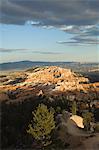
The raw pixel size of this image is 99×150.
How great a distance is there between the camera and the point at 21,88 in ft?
440

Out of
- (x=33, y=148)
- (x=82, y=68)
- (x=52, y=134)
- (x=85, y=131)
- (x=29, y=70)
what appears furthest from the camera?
(x=82, y=68)

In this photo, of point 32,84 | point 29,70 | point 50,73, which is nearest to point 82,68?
point 50,73

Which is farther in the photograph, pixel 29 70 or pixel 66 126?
pixel 29 70

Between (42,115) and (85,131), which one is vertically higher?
(42,115)

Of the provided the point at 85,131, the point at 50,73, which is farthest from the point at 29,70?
the point at 85,131

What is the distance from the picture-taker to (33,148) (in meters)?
38.5

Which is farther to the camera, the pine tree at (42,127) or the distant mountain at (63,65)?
the distant mountain at (63,65)

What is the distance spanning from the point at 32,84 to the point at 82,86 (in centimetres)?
2255

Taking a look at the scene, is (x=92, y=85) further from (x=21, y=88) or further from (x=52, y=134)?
(x=52, y=134)

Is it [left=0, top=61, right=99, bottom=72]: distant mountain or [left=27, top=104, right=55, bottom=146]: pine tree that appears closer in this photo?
[left=27, top=104, right=55, bottom=146]: pine tree

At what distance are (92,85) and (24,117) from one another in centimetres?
10660

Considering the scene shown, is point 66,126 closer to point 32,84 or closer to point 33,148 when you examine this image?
point 33,148

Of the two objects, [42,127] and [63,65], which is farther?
[63,65]

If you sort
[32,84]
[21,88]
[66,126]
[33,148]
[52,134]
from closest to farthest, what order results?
1. [33,148]
2. [52,134]
3. [66,126]
4. [21,88]
5. [32,84]
